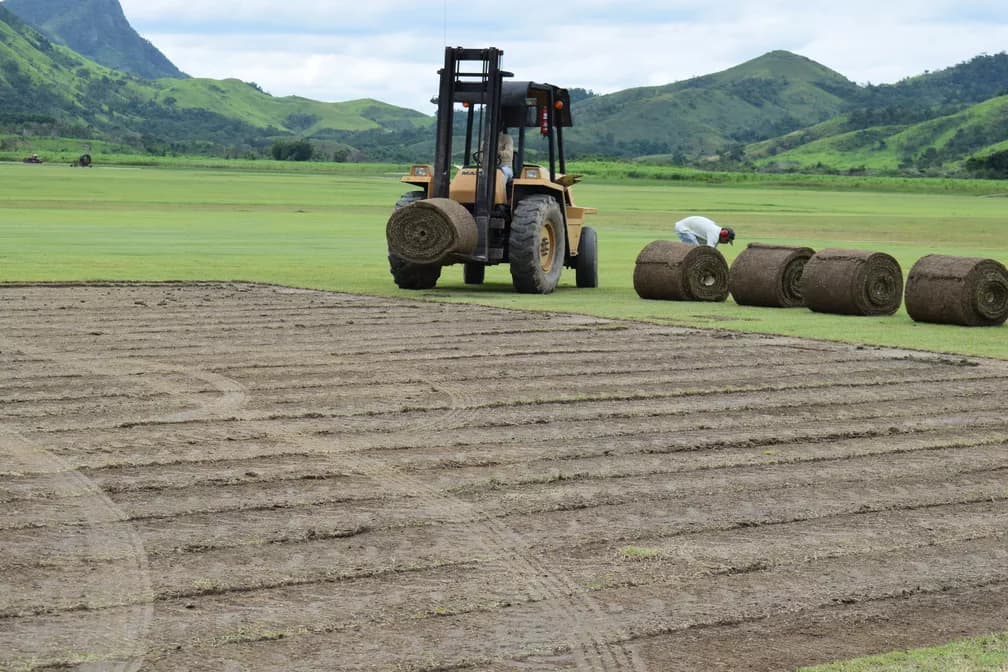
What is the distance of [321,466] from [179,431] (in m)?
1.43

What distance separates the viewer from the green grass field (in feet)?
55.9

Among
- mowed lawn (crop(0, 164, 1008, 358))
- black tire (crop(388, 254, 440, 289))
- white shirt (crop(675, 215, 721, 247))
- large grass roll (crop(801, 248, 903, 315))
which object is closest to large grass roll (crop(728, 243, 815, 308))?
mowed lawn (crop(0, 164, 1008, 358))

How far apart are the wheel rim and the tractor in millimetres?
14

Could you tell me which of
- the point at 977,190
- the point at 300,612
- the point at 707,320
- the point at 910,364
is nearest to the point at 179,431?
the point at 300,612

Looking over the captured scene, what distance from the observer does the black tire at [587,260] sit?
22.6m

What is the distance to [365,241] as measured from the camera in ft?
112

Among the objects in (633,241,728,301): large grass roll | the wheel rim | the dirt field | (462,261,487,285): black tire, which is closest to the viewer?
the dirt field

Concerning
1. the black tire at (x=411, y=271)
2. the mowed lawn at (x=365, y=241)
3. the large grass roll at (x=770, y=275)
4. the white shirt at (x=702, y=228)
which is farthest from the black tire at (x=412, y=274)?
the white shirt at (x=702, y=228)

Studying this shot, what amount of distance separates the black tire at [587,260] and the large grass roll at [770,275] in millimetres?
3308

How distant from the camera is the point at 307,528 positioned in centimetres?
724

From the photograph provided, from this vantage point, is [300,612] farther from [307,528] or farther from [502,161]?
A: [502,161]

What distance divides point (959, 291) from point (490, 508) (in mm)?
10789

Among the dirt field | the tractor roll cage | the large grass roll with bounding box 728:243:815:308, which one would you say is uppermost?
the tractor roll cage

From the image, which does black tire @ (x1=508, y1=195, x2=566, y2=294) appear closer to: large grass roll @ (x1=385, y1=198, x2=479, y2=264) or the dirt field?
large grass roll @ (x1=385, y1=198, x2=479, y2=264)
